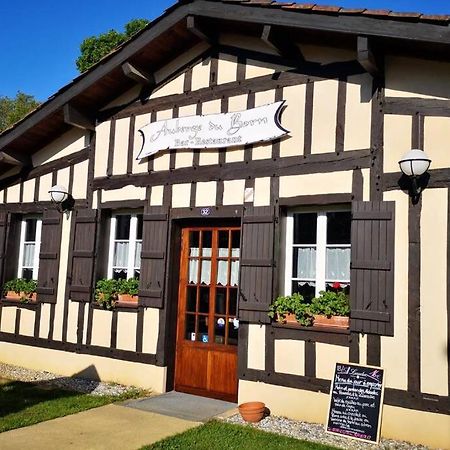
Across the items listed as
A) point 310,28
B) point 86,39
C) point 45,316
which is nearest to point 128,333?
point 45,316

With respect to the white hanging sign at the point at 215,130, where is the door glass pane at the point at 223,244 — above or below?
below

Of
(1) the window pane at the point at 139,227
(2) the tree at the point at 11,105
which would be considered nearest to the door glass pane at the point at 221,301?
(1) the window pane at the point at 139,227

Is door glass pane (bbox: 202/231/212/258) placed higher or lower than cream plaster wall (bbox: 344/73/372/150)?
lower

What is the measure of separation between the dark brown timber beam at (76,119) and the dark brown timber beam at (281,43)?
3.05 metres

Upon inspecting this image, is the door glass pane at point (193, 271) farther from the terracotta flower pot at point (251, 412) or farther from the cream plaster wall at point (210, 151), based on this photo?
the terracotta flower pot at point (251, 412)

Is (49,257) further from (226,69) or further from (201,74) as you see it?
(226,69)

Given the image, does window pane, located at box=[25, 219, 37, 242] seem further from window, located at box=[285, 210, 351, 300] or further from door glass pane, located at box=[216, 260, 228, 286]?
window, located at box=[285, 210, 351, 300]

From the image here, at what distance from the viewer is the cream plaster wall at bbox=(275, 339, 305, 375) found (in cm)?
569

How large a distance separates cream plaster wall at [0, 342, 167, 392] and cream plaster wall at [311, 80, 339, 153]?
11.1ft

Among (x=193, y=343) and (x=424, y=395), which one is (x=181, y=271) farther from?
A: (x=424, y=395)

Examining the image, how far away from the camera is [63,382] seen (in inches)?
282

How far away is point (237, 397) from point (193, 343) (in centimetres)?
88

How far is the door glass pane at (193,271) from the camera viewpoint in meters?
6.74

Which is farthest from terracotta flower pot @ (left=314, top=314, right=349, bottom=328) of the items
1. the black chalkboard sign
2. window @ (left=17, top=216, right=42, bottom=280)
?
window @ (left=17, top=216, right=42, bottom=280)
